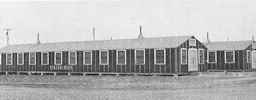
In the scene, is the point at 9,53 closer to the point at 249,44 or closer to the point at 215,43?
the point at 215,43

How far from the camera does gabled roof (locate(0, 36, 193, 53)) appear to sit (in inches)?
1321

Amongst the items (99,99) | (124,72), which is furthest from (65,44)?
(99,99)

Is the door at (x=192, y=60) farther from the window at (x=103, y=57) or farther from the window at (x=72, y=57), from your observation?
the window at (x=72, y=57)

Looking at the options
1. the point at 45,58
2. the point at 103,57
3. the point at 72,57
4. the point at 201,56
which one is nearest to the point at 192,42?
the point at 201,56

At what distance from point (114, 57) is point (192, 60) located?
633 cm

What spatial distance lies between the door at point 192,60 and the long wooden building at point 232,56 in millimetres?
8060

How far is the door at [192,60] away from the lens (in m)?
33.6

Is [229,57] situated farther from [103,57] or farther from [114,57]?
[103,57]

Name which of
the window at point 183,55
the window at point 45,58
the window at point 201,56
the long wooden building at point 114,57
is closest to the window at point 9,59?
the long wooden building at point 114,57

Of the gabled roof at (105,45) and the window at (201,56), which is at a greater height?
the gabled roof at (105,45)

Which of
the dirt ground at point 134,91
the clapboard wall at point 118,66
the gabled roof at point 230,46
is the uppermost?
the gabled roof at point 230,46

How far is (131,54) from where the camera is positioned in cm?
3419

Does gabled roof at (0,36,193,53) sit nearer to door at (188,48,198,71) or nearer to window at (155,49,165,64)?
window at (155,49,165,64)

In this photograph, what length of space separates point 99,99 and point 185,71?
745 inches
